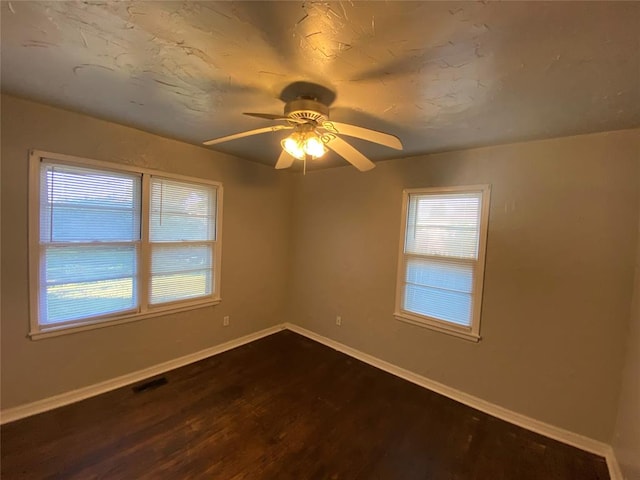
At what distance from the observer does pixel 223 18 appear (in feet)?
3.63

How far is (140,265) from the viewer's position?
2.72 metres

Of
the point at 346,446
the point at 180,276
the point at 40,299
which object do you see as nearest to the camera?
the point at 346,446

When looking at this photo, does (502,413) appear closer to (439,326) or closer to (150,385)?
(439,326)

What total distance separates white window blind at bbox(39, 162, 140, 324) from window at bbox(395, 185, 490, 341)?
2.87m


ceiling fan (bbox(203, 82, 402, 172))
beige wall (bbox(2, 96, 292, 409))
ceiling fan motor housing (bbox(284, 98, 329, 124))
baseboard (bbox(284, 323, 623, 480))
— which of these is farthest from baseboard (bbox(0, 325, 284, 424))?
ceiling fan motor housing (bbox(284, 98, 329, 124))

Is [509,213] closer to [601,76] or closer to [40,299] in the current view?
[601,76]

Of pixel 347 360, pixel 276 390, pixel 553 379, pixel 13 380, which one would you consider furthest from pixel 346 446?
pixel 13 380

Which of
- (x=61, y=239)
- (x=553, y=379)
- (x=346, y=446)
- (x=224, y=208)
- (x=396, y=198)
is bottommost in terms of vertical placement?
(x=346, y=446)

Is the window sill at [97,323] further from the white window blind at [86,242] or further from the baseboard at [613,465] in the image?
the baseboard at [613,465]

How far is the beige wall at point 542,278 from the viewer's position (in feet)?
6.60

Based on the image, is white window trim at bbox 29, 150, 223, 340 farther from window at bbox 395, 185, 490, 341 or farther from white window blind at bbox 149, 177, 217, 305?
window at bbox 395, 185, 490, 341

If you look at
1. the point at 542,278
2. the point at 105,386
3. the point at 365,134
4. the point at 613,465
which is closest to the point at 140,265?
the point at 105,386

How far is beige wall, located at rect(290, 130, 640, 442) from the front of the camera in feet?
6.60

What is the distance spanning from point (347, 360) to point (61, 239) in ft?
10.3
